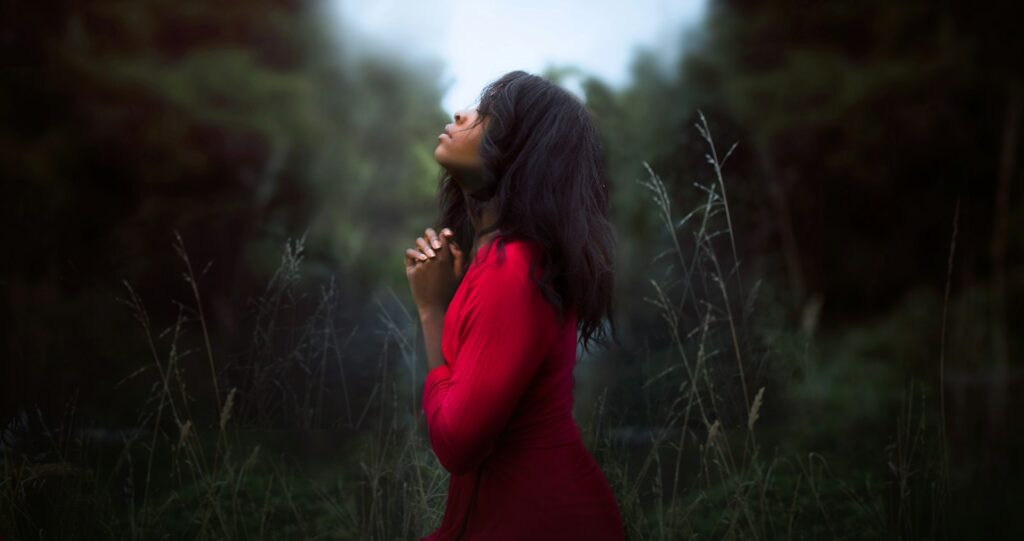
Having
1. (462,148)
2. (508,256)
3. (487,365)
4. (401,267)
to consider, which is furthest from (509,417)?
(401,267)

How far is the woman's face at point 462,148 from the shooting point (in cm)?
108

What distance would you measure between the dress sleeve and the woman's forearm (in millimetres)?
62

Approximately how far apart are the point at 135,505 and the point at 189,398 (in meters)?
0.23

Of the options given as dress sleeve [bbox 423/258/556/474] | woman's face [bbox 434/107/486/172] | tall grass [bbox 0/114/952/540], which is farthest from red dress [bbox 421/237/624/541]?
tall grass [bbox 0/114/952/540]

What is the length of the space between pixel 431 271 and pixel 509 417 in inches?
7.7

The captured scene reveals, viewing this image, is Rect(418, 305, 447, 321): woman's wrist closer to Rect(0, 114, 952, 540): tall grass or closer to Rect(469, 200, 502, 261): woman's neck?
Rect(469, 200, 502, 261): woman's neck

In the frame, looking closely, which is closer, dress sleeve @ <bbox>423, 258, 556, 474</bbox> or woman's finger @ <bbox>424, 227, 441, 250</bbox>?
dress sleeve @ <bbox>423, 258, 556, 474</bbox>

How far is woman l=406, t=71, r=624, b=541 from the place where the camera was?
98 centimetres

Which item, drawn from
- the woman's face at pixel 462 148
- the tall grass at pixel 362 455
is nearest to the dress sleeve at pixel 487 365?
the woman's face at pixel 462 148

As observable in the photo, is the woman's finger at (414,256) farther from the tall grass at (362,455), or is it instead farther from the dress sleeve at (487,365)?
the tall grass at (362,455)

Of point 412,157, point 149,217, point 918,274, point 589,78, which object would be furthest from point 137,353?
point 918,274

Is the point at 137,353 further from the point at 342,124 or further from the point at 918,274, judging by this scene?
the point at 918,274

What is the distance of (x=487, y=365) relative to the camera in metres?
0.96

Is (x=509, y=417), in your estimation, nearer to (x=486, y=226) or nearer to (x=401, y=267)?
(x=486, y=226)
